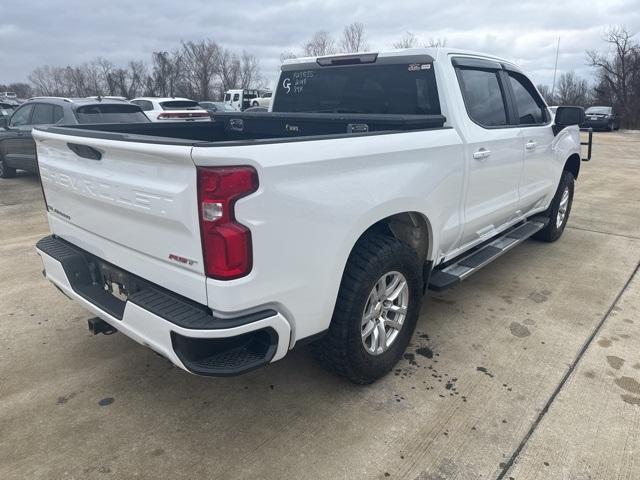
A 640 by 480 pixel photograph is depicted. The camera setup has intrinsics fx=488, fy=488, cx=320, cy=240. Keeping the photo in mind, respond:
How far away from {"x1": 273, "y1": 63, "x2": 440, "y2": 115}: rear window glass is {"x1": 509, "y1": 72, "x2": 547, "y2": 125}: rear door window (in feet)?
4.25

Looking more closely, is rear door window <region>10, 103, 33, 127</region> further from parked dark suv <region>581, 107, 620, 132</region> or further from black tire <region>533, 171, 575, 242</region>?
parked dark suv <region>581, 107, 620, 132</region>

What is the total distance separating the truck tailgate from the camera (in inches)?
79.4

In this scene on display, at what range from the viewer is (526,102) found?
14.9 ft

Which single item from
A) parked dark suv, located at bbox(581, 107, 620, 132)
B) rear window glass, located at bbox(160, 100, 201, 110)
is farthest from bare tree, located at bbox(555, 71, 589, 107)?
rear window glass, located at bbox(160, 100, 201, 110)

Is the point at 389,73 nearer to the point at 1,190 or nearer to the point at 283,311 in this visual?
the point at 283,311

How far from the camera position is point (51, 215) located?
3.10 metres

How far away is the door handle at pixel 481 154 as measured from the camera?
11.1ft

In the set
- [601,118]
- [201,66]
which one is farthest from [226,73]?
[601,118]

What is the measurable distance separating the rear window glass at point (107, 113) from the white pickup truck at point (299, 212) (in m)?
4.58

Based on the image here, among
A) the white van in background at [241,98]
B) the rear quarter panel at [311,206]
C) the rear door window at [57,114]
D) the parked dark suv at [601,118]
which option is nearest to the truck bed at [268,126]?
the rear quarter panel at [311,206]

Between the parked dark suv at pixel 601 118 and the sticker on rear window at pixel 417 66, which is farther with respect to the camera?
the parked dark suv at pixel 601 118

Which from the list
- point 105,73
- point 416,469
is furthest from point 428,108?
point 105,73


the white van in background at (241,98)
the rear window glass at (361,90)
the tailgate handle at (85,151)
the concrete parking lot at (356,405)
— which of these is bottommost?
the concrete parking lot at (356,405)

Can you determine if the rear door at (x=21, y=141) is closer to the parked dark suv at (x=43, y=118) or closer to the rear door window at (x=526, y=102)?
the parked dark suv at (x=43, y=118)
